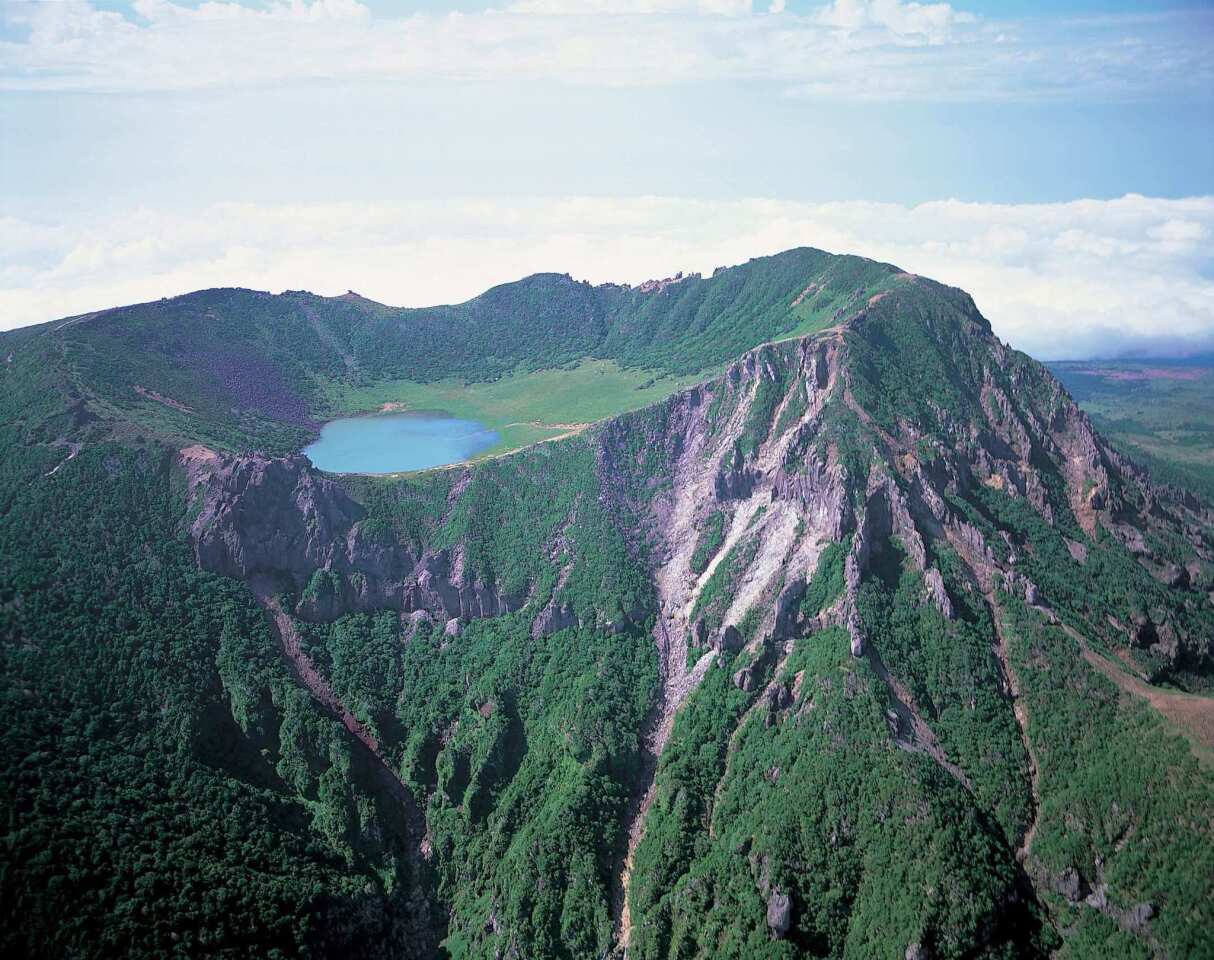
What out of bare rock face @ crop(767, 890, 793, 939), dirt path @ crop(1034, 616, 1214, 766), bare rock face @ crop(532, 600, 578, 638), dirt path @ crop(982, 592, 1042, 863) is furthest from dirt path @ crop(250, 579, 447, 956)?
dirt path @ crop(1034, 616, 1214, 766)

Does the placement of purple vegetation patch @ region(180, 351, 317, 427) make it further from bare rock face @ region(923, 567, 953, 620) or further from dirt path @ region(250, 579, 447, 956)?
bare rock face @ region(923, 567, 953, 620)

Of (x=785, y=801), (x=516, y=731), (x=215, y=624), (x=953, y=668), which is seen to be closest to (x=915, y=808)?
(x=785, y=801)

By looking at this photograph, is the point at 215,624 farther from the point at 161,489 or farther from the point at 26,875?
the point at 26,875

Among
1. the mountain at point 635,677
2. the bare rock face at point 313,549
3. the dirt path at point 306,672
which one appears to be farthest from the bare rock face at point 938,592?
the dirt path at point 306,672

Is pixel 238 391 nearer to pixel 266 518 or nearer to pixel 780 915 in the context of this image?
pixel 266 518

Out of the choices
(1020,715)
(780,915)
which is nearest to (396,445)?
(780,915)

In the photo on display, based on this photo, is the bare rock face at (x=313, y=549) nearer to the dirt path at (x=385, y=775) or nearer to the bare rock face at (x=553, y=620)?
the dirt path at (x=385, y=775)
